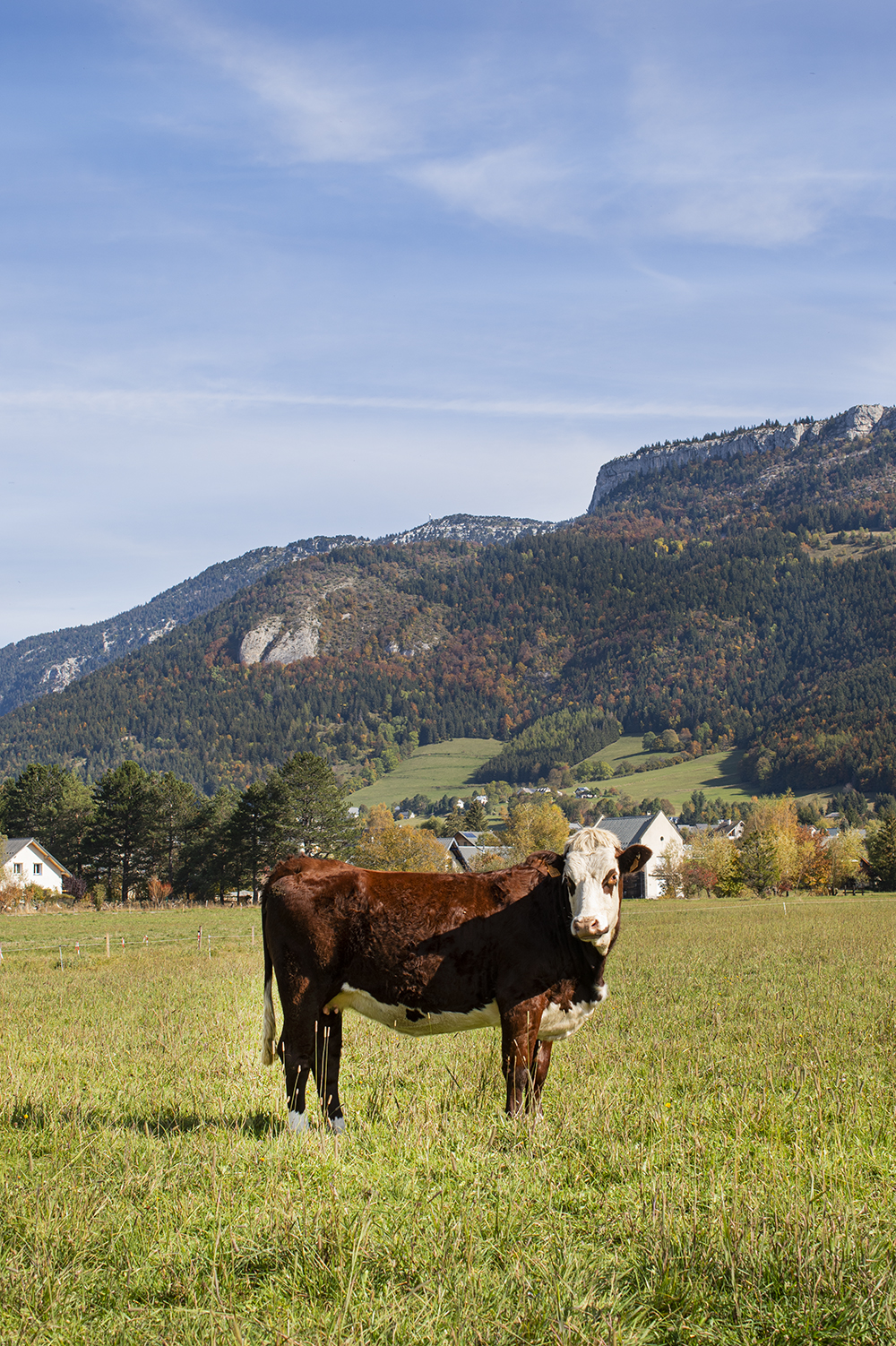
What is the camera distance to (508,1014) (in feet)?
24.5

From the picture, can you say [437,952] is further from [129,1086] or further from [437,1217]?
[129,1086]

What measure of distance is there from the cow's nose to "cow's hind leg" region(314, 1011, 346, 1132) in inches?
91.1

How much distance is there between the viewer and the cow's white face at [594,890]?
712cm

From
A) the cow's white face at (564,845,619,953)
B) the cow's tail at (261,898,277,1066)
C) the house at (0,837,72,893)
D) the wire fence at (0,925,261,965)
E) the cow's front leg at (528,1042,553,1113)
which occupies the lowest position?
the house at (0,837,72,893)

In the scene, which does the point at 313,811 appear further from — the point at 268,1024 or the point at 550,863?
the point at 550,863

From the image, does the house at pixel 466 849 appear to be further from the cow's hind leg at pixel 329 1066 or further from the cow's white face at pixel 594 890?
the cow's white face at pixel 594 890

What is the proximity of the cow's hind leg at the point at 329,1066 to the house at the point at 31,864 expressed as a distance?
83868 mm

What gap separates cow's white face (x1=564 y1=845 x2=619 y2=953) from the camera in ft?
23.4

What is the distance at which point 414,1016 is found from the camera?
7730 mm

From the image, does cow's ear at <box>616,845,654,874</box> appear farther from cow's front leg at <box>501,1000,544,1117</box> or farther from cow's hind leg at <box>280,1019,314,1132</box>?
cow's hind leg at <box>280,1019,314,1132</box>

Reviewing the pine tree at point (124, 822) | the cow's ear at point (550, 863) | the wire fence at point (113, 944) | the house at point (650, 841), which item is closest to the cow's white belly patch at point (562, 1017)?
the cow's ear at point (550, 863)

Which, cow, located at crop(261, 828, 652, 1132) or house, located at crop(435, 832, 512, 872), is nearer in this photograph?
cow, located at crop(261, 828, 652, 1132)

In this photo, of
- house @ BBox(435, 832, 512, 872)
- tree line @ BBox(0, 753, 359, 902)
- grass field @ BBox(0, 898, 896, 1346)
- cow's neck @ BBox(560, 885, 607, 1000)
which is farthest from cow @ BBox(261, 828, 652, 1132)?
house @ BBox(435, 832, 512, 872)

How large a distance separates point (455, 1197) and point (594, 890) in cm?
249
